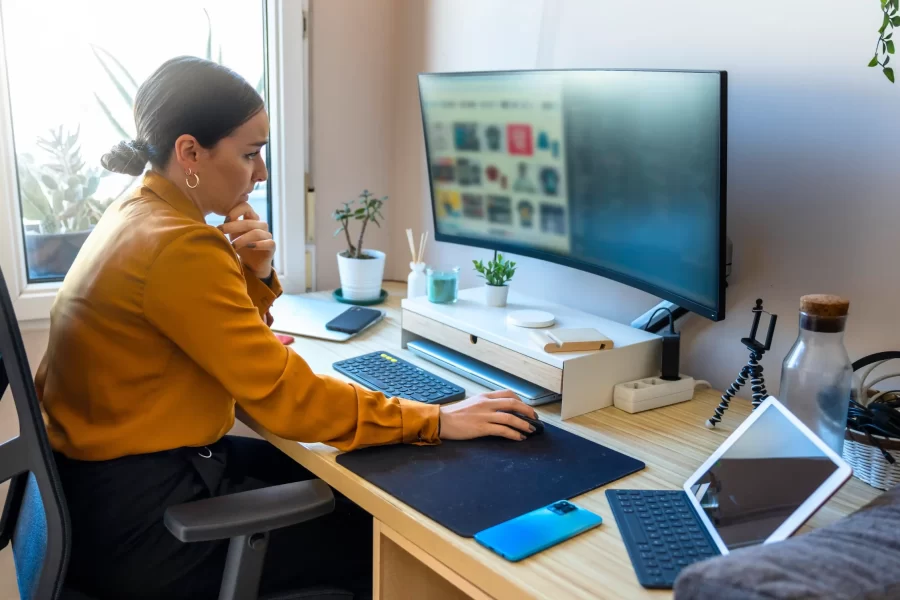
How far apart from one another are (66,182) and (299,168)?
577 mm

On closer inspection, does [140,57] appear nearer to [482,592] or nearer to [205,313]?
[205,313]

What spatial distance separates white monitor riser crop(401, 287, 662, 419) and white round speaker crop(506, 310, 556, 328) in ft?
0.04

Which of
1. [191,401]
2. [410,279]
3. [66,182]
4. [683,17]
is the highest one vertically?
[683,17]

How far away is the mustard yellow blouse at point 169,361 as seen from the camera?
1.09 m

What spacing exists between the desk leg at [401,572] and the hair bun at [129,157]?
698mm

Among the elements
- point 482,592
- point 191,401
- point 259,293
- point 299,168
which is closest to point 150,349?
point 191,401

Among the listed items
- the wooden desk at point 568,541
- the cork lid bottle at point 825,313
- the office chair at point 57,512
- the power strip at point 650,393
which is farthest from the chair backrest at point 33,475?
the cork lid bottle at point 825,313

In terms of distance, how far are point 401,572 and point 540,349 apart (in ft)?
1.45

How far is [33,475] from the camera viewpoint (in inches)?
37.7

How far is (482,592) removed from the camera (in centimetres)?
90

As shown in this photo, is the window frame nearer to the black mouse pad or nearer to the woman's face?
the woman's face

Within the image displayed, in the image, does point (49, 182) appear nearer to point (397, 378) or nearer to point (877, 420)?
point (397, 378)

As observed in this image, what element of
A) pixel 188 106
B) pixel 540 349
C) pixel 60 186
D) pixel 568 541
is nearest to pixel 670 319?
pixel 540 349

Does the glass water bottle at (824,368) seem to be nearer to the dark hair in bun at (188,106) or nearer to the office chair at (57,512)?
the office chair at (57,512)
